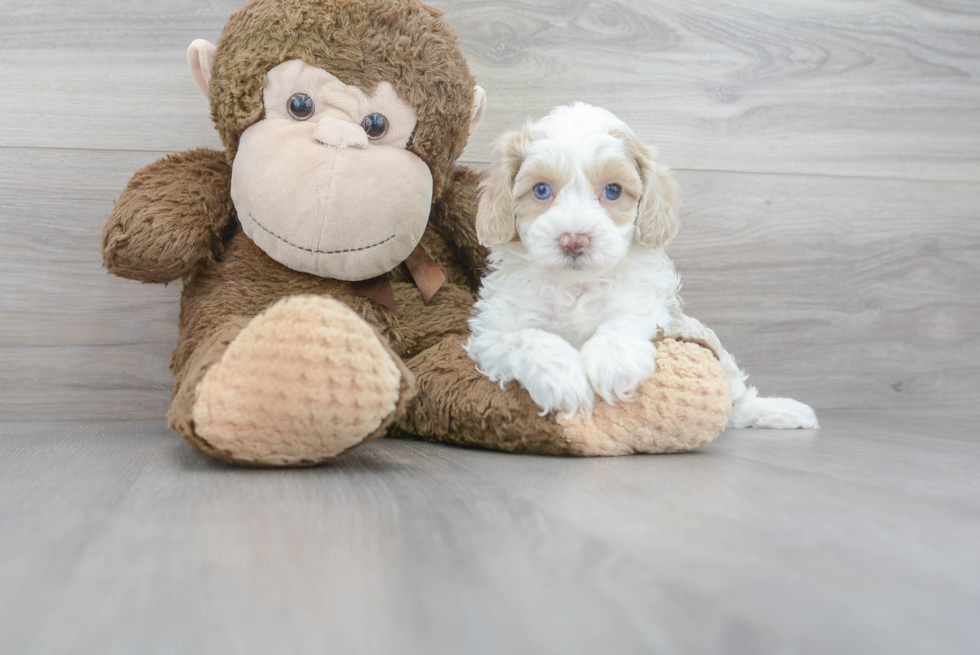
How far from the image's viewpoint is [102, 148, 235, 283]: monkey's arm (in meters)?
1.11

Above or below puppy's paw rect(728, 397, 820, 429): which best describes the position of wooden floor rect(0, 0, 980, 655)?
above

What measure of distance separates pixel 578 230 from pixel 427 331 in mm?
329

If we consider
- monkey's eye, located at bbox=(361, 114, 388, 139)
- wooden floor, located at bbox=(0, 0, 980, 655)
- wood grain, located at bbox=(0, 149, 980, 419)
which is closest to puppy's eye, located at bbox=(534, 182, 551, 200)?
monkey's eye, located at bbox=(361, 114, 388, 139)

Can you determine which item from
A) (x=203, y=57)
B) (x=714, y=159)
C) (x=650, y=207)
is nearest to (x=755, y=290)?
(x=714, y=159)

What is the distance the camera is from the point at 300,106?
1.13m

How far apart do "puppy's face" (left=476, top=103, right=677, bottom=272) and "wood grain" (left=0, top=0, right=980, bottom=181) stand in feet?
1.53

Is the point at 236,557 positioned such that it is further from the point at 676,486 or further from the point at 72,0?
the point at 72,0

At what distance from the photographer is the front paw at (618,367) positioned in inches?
39.5

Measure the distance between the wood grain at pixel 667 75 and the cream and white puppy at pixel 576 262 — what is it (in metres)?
0.48

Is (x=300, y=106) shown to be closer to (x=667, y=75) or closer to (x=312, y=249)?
(x=312, y=249)

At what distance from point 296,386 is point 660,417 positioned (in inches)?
18.9

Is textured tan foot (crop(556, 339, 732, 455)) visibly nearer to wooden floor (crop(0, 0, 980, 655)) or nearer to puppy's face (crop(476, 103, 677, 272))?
wooden floor (crop(0, 0, 980, 655))

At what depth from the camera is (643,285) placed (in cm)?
116

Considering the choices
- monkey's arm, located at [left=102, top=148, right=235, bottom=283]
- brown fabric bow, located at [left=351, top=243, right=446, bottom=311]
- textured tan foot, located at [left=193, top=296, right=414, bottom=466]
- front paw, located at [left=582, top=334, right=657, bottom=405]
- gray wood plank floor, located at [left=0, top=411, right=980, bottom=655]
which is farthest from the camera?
brown fabric bow, located at [left=351, top=243, right=446, bottom=311]
